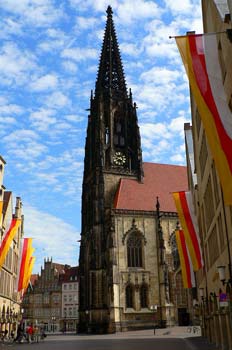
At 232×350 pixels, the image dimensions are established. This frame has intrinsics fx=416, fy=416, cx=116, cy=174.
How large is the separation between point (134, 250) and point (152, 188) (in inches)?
405

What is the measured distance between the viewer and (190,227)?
23.2m

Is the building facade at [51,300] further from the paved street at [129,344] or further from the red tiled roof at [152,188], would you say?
the paved street at [129,344]

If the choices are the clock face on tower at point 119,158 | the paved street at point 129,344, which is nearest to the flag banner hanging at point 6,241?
the paved street at point 129,344

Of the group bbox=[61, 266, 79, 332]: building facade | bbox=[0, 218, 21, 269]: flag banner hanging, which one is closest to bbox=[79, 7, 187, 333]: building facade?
bbox=[0, 218, 21, 269]: flag banner hanging

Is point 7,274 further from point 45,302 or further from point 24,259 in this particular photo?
point 45,302

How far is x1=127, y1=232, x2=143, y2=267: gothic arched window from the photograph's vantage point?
49.5 metres

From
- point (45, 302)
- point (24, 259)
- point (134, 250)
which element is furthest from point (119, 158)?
point (45, 302)

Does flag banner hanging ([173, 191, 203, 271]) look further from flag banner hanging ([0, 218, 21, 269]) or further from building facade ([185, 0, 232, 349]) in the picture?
flag banner hanging ([0, 218, 21, 269])

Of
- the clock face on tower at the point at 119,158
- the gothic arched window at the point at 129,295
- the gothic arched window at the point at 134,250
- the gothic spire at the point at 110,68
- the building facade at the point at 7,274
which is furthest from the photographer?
the gothic spire at the point at 110,68

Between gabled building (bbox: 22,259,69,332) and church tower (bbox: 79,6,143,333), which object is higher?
church tower (bbox: 79,6,143,333)

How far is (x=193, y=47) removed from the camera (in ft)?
33.8

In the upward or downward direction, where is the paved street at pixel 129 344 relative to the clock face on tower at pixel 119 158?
downward

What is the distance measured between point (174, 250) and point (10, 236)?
1076 inches

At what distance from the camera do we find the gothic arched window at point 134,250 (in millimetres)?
49472
